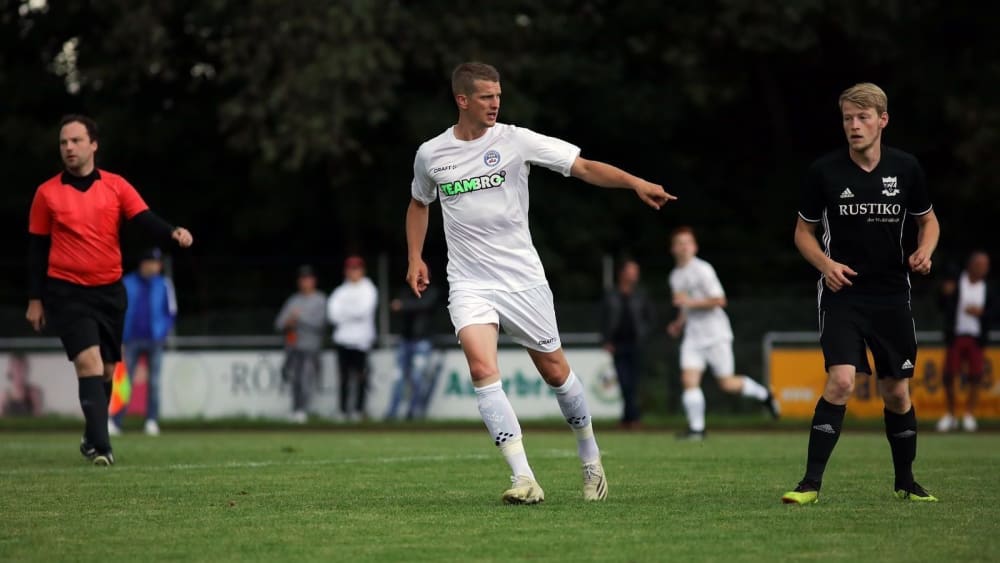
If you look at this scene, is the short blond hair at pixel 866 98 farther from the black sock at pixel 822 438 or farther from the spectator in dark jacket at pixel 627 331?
the spectator in dark jacket at pixel 627 331

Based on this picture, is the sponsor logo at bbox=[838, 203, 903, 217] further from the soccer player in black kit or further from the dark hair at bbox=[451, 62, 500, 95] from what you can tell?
the dark hair at bbox=[451, 62, 500, 95]

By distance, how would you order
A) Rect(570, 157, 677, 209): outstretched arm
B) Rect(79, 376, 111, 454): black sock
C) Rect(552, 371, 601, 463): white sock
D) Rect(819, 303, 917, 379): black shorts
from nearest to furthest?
1. Rect(570, 157, 677, 209): outstretched arm
2. Rect(819, 303, 917, 379): black shorts
3. Rect(552, 371, 601, 463): white sock
4. Rect(79, 376, 111, 454): black sock

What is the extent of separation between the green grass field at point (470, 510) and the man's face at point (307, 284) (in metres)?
10.2

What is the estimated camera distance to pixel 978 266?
2148 cm

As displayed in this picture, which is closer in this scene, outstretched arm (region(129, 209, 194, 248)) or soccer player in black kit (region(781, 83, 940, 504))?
soccer player in black kit (region(781, 83, 940, 504))

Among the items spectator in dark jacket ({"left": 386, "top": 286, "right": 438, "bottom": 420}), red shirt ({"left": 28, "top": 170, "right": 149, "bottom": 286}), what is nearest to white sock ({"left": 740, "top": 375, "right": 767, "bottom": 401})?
spectator in dark jacket ({"left": 386, "top": 286, "right": 438, "bottom": 420})

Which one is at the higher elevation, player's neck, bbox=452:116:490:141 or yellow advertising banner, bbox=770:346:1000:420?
player's neck, bbox=452:116:490:141

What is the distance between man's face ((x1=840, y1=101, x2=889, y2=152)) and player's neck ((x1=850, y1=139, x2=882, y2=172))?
0.14ft

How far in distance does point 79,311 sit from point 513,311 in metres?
4.32

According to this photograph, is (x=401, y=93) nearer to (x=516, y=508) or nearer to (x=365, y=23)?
(x=365, y=23)

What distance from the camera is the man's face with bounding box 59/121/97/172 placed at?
1184 centimetres

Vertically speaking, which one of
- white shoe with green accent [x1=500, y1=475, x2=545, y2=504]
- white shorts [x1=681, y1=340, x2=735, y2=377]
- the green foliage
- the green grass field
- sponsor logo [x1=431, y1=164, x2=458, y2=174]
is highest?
the green foliage

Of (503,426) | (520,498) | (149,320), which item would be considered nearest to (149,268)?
(149,320)

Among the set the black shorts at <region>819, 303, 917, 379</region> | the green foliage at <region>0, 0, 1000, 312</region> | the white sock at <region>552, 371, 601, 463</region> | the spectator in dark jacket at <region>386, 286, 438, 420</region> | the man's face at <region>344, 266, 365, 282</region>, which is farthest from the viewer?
the green foliage at <region>0, 0, 1000, 312</region>
